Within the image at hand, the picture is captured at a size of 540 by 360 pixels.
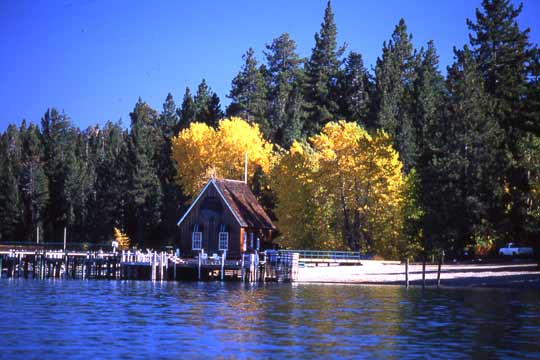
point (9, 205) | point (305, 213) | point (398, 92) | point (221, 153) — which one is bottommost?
point (305, 213)

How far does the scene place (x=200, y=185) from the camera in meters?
102

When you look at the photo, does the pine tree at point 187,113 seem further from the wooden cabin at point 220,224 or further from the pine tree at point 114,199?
the wooden cabin at point 220,224

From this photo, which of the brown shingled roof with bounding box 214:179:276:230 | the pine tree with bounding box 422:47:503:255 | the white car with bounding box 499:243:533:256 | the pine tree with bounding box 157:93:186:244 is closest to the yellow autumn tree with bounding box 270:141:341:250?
the brown shingled roof with bounding box 214:179:276:230

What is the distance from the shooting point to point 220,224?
256 ft

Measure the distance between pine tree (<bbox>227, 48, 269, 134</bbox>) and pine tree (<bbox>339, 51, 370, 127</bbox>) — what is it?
11.0m

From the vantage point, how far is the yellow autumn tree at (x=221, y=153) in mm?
101062

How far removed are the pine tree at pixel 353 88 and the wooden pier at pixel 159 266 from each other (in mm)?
51035

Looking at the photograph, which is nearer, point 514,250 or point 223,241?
point 223,241

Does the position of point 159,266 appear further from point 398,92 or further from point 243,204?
point 398,92

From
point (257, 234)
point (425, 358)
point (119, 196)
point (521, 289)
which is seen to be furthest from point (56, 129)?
point (425, 358)

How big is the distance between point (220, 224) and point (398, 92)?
3950 cm

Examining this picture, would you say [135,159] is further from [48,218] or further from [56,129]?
[56,129]

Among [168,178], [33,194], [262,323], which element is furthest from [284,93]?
[262,323]

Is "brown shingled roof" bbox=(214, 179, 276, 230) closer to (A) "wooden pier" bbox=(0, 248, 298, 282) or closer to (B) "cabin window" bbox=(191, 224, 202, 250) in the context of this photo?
(B) "cabin window" bbox=(191, 224, 202, 250)
